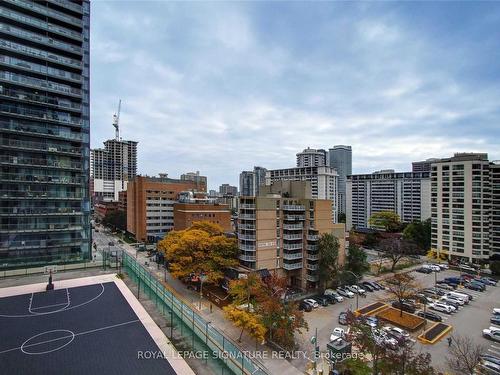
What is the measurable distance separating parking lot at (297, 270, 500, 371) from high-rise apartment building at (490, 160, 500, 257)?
13923 millimetres

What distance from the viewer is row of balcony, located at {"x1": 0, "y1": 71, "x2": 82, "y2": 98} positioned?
36719mm

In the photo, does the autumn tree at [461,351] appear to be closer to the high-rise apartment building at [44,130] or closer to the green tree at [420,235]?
the green tree at [420,235]

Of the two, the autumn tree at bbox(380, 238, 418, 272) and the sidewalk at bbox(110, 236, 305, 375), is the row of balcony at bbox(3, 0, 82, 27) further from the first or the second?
the autumn tree at bbox(380, 238, 418, 272)

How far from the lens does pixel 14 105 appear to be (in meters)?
36.9

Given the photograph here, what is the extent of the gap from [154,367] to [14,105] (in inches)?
1618

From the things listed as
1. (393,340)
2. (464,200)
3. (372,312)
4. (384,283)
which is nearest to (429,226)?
(464,200)

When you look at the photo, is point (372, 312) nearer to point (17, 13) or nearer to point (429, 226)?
point (429, 226)

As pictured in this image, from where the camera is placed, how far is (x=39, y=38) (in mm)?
39469

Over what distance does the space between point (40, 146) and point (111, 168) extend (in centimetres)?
11474

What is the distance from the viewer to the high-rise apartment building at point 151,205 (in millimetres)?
64000

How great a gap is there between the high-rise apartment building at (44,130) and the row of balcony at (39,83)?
11 cm

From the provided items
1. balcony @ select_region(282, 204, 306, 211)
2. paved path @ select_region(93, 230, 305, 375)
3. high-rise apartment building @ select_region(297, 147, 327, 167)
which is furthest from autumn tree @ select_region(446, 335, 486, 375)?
high-rise apartment building @ select_region(297, 147, 327, 167)

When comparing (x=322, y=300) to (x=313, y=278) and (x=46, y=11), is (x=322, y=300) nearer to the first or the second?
(x=313, y=278)

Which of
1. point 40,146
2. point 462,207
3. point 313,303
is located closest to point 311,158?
point 462,207
